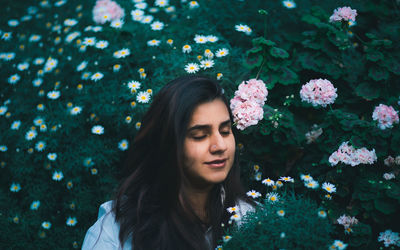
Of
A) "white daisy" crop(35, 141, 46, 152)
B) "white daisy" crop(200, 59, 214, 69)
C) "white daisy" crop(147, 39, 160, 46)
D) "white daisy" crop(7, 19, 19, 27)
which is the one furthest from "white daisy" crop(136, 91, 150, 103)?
"white daisy" crop(7, 19, 19, 27)

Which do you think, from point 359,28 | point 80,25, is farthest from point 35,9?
point 359,28

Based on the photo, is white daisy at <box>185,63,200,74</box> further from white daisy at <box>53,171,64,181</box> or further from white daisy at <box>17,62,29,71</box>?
white daisy at <box>17,62,29,71</box>

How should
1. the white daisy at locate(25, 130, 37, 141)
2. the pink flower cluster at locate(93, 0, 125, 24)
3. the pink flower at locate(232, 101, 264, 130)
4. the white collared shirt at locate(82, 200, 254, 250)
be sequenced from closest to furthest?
1. the white collared shirt at locate(82, 200, 254, 250)
2. the pink flower at locate(232, 101, 264, 130)
3. the white daisy at locate(25, 130, 37, 141)
4. the pink flower cluster at locate(93, 0, 125, 24)

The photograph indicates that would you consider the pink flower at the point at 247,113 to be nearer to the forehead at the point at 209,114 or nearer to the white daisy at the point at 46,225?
the forehead at the point at 209,114

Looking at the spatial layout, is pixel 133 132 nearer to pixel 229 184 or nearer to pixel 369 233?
A: pixel 229 184

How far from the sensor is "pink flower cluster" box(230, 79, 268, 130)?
90.7 inches

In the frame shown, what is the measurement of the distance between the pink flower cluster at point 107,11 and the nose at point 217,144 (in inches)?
91.6

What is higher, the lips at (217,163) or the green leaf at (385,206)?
the lips at (217,163)

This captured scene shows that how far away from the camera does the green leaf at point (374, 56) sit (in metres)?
2.43

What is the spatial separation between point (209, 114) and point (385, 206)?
1183mm

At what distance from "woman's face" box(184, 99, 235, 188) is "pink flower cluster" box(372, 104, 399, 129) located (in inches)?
36.0

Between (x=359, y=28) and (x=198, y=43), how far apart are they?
1.42m

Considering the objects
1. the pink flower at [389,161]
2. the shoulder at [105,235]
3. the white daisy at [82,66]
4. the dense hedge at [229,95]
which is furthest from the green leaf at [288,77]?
the white daisy at [82,66]

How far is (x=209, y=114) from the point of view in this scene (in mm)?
1805
